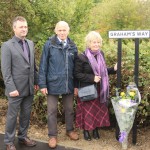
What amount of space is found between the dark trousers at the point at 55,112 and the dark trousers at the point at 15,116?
34 cm

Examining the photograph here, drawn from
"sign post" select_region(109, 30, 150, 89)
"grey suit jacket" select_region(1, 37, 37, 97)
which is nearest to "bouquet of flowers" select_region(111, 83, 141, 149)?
"sign post" select_region(109, 30, 150, 89)

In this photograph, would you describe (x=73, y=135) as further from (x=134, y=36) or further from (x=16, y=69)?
(x=134, y=36)

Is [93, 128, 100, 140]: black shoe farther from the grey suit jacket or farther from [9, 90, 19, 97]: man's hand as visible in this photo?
[9, 90, 19, 97]: man's hand

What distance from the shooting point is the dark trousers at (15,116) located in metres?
4.91

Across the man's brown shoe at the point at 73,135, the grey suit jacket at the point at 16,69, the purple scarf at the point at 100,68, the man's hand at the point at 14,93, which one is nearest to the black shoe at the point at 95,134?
the man's brown shoe at the point at 73,135

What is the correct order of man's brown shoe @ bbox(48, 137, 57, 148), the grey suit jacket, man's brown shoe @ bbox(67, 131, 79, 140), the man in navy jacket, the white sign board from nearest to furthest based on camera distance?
the grey suit jacket → the white sign board → the man in navy jacket → man's brown shoe @ bbox(48, 137, 57, 148) → man's brown shoe @ bbox(67, 131, 79, 140)

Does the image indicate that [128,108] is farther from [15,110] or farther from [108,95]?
[15,110]

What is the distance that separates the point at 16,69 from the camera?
4801 millimetres

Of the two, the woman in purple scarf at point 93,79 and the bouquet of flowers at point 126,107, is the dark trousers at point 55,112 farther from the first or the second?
the bouquet of flowers at point 126,107

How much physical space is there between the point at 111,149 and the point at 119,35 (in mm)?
1772

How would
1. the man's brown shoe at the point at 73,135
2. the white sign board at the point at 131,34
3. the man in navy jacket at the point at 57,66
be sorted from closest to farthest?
the white sign board at the point at 131,34, the man in navy jacket at the point at 57,66, the man's brown shoe at the point at 73,135

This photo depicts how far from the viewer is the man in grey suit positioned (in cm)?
471

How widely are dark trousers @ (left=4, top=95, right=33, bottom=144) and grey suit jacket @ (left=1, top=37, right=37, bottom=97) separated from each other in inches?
5.5

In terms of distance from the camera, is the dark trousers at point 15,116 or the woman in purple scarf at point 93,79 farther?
the woman in purple scarf at point 93,79
